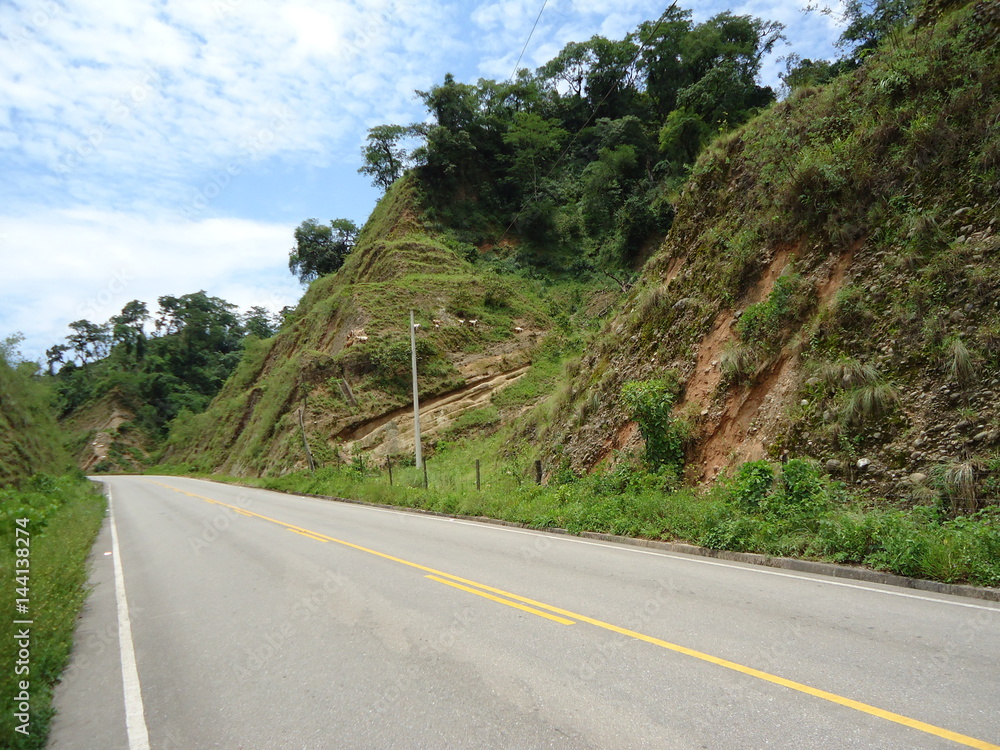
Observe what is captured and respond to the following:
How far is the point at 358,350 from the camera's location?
3269 centimetres

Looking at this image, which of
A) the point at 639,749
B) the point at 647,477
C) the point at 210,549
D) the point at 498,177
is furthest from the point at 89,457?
the point at 639,749

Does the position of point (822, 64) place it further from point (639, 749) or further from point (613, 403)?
point (639, 749)

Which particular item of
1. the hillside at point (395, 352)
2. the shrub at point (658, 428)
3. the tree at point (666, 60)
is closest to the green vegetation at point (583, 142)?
the tree at point (666, 60)

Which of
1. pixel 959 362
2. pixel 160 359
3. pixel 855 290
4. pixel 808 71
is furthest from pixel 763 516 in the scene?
pixel 160 359

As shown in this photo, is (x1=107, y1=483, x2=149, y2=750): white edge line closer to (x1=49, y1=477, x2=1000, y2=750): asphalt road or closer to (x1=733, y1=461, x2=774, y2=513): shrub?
(x1=49, y1=477, x2=1000, y2=750): asphalt road

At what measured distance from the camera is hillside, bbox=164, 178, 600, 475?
30.6 metres

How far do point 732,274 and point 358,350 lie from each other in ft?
77.3

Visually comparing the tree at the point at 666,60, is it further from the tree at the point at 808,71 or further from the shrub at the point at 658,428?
the shrub at the point at 658,428

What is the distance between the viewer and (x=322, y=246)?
6419 cm

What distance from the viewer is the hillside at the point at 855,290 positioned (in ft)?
28.0

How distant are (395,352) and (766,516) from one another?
2553 cm

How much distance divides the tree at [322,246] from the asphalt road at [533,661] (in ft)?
195

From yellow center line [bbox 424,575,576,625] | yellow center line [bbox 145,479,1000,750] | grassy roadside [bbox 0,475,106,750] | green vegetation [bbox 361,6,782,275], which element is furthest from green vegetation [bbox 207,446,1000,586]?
green vegetation [bbox 361,6,782,275]

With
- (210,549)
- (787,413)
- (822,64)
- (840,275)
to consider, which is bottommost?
(210,549)
